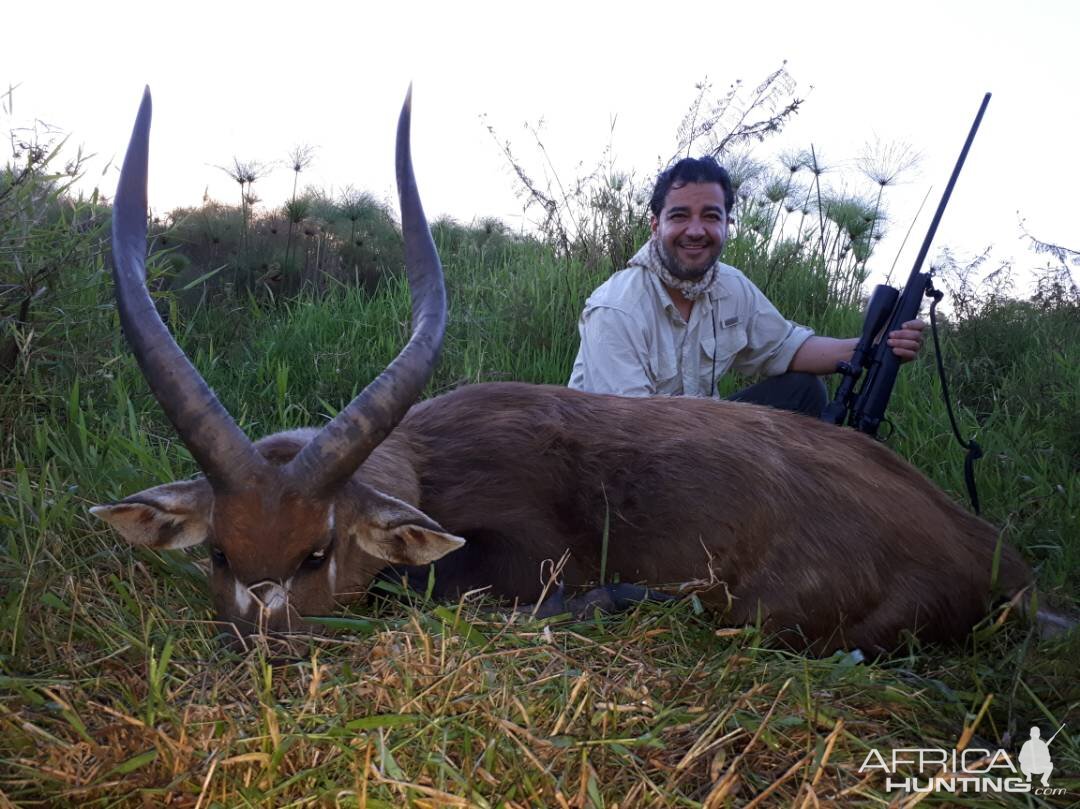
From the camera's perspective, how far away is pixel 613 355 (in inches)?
187

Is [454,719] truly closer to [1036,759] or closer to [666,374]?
[1036,759]

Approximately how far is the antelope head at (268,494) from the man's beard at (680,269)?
2366mm

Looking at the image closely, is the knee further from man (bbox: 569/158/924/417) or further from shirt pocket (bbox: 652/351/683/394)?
shirt pocket (bbox: 652/351/683/394)

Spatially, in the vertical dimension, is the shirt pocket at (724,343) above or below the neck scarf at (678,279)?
below

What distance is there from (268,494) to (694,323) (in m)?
3.12

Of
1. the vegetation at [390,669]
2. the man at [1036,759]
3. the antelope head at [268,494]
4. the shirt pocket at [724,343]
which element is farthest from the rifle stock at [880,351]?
the antelope head at [268,494]

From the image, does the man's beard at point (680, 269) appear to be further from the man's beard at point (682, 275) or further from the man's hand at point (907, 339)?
the man's hand at point (907, 339)

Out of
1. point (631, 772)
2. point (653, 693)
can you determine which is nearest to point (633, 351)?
point (653, 693)

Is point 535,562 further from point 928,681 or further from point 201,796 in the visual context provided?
point 201,796

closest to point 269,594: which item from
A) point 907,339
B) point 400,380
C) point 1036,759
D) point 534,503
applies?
point 400,380

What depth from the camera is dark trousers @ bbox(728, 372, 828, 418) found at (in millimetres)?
5246

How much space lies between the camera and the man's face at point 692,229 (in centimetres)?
503

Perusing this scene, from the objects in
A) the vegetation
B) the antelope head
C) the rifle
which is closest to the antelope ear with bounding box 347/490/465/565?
the antelope head

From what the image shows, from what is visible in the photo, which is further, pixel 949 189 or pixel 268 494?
pixel 949 189
